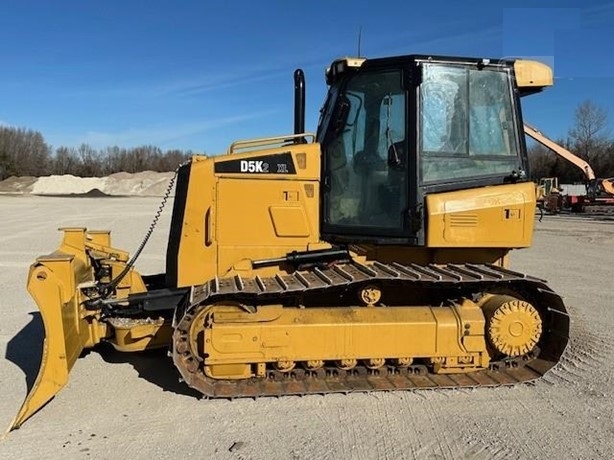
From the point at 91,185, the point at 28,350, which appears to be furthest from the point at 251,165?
the point at 91,185

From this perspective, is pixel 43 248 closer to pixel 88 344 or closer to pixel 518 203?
pixel 88 344

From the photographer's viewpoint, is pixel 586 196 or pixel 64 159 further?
pixel 64 159

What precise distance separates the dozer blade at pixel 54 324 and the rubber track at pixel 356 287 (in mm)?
905

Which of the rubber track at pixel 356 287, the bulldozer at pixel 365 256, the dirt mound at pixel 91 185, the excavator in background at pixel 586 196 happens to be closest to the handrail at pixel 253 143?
the bulldozer at pixel 365 256

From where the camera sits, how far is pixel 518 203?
515 centimetres

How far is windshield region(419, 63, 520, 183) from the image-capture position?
5090 mm

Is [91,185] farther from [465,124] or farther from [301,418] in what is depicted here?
[301,418]

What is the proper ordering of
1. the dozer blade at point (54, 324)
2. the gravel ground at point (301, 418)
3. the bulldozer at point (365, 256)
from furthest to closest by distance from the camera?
the bulldozer at point (365, 256) < the dozer blade at point (54, 324) < the gravel ground at point (301, 418)

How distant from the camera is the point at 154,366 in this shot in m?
5.64

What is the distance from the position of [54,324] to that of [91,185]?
232 ft

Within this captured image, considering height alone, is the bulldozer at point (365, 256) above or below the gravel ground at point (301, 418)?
above

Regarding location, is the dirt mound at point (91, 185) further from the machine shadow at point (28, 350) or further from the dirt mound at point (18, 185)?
the machine shadow at point (28, 350)

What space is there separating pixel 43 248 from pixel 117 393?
423 inches

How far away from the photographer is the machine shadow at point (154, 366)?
16.7 feet
